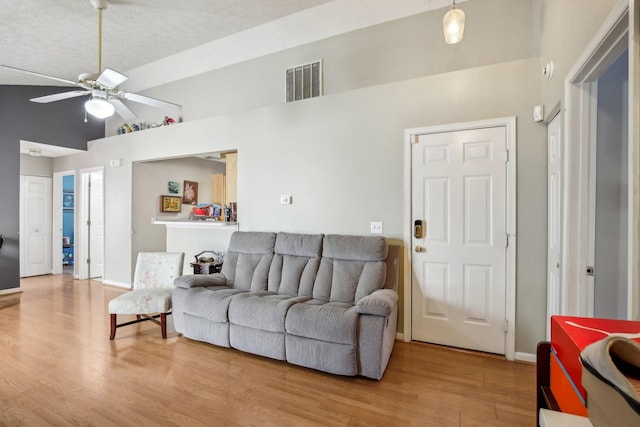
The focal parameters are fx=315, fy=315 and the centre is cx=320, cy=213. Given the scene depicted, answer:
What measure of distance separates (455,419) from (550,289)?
51.6 inches

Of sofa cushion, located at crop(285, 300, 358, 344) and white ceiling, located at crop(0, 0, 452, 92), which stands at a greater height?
white ceiling, located at crop(0, 0, 452, 92)

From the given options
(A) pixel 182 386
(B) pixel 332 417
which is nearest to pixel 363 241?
(B) pixel 332 417

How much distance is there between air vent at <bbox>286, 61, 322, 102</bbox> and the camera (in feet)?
13.3

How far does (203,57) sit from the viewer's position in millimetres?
4746

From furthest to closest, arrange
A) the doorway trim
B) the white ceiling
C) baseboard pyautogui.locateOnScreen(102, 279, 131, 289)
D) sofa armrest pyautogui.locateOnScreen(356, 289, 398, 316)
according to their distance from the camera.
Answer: baseboard pyautogui.locateOnScreen(102, 279, 131, 289)
the white ceiling
sofa armrest pyautogui.locateOnScreen(356, 289, 398, 316)
the doorway trim

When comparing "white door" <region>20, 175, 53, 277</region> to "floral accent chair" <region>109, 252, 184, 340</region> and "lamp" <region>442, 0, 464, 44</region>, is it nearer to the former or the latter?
"floral accent chair" <region>109, 252, 184, 340</region>

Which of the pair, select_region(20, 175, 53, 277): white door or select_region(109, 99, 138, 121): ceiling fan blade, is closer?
select_region(109, 99, 138, 121): ceiling fan blade

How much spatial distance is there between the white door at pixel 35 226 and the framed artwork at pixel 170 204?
2786 millimetres

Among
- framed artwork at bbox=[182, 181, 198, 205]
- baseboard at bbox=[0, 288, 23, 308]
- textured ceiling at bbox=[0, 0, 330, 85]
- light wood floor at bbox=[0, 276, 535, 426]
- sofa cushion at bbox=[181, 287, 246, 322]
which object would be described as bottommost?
baseboard at bbox=[0, 288, 23, 308]

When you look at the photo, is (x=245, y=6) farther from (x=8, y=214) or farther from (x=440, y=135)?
(x=8, y=214)

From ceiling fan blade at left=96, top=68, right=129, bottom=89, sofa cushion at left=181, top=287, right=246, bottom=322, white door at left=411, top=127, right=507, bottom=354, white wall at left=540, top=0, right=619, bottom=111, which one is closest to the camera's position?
white wall at left=540, top=0, right=619, bottom=111

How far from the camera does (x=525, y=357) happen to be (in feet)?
8.71

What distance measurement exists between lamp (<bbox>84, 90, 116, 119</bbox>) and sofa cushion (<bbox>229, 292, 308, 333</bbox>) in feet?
6.49

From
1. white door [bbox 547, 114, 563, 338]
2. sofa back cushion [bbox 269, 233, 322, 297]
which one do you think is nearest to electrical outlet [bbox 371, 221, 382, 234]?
sofa back cushion [bbox 269, 233, 322, 297]
